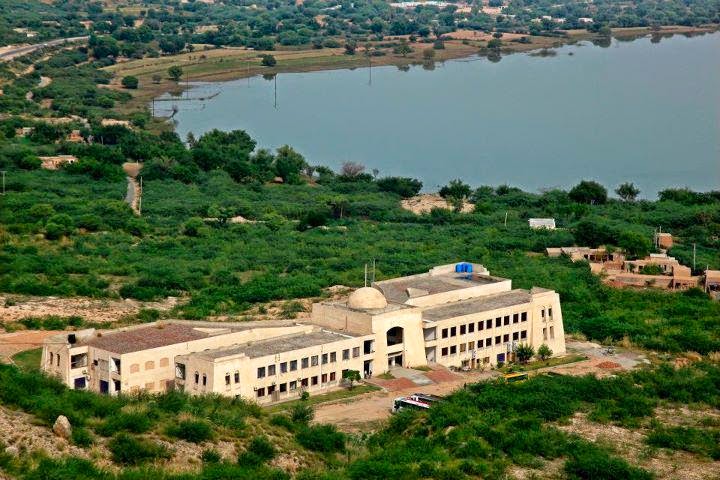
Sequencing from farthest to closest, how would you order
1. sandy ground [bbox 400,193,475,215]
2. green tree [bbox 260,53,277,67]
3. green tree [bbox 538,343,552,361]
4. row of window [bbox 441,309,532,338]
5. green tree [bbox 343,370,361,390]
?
green tree [bbox 260,53,277,67] < sandy ground [bbox 400,193,475,215] < green tree [bbox 538,343,552,361] < row of window [bbox 441,309,532,338] < green tree [bbox 343,370,361,390]

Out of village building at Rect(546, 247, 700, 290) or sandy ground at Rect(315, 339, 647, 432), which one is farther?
village building at Rect(546, 247, 700, 290)

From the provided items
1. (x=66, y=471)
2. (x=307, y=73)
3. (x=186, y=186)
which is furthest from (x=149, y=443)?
(x=307, y=73)

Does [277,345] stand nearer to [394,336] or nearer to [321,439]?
[394,336]

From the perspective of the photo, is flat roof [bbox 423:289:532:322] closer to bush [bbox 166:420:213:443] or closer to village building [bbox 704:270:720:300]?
village building [bbox 704:270:720:300]

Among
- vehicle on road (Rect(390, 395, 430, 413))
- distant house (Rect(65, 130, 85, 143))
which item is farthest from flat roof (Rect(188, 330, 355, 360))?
distant house (Rect(65, 130, 85, 143))

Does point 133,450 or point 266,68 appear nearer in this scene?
point 133,450

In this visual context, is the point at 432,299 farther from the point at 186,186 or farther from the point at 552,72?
the point at 552,72

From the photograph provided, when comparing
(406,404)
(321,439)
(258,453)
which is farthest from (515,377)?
(258,453)
